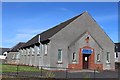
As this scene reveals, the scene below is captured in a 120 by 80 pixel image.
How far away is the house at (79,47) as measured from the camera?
3609 centimetres

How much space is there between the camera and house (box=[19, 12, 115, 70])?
118 feet

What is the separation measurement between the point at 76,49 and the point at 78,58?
1363mm

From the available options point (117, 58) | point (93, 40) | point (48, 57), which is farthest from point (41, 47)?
point (117, 58)

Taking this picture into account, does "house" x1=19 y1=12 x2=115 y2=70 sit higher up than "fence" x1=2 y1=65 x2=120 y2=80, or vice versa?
"house" x1=19 y1=12 x2=115 y2=70

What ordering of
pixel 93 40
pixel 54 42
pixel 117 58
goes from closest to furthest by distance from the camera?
1. pixel 54 42
2. pixel 93 40
3. pixel 117 58

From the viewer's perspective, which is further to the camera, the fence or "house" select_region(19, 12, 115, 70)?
"house" select_region(19, 12, 115, 70)

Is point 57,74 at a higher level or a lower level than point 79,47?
lower

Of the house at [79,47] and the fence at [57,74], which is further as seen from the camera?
the house at [79,47]

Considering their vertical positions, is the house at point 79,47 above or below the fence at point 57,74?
above

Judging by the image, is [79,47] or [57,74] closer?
[57,74]

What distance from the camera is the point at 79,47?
1458 inches

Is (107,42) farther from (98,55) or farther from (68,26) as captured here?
(68,26)

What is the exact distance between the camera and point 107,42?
40.3 meters

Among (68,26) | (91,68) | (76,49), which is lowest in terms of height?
(91,68)
